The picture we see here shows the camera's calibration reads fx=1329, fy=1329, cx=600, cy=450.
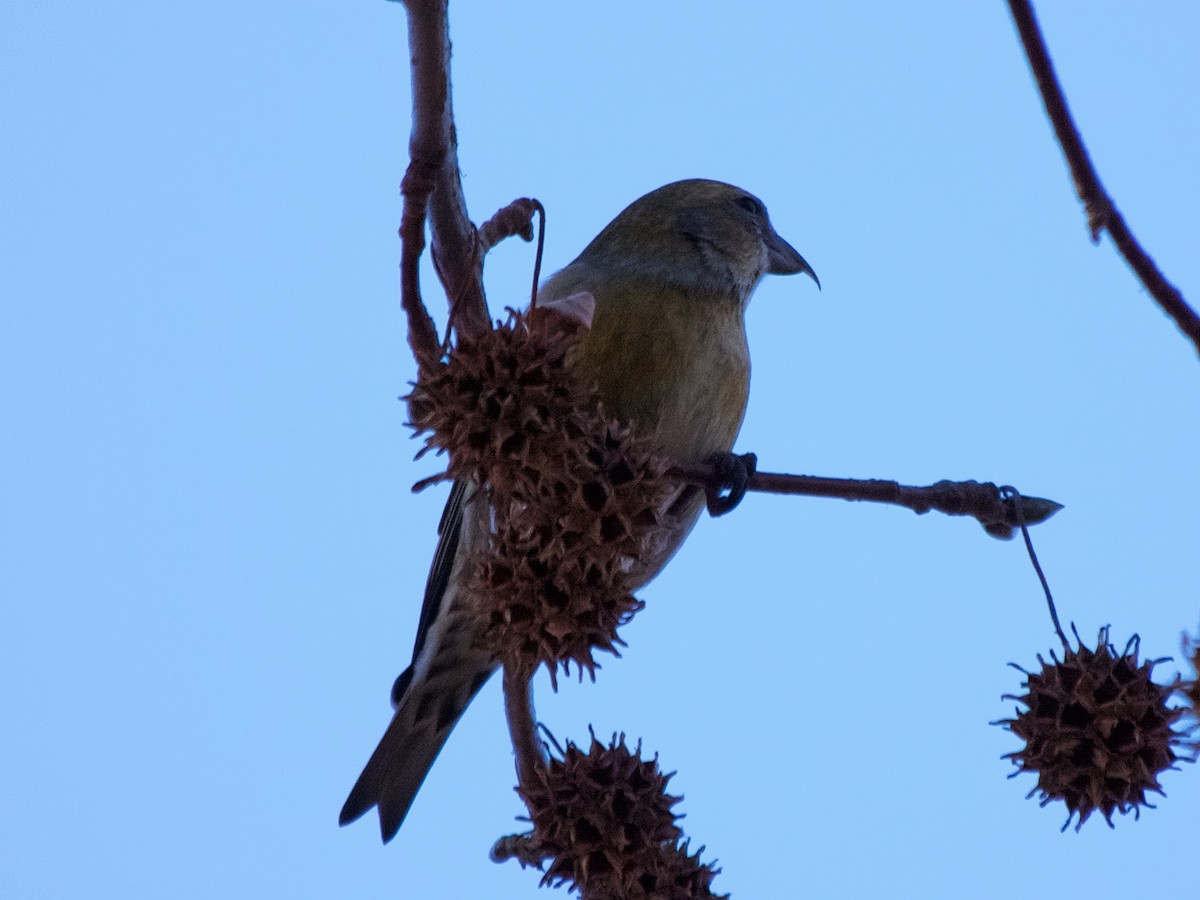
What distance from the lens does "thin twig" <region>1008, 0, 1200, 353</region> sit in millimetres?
1346

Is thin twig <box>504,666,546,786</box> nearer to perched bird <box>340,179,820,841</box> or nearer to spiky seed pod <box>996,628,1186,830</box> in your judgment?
perched bird <box>340,179,820,841</box>

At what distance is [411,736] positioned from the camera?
3584mm

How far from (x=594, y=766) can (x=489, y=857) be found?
74cm

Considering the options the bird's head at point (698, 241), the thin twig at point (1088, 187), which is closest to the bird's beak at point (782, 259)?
the bird's head at point (698, 241)

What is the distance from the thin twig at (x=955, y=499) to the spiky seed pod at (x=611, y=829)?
0.51m

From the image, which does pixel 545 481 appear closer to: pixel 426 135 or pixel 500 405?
pixel 500 405

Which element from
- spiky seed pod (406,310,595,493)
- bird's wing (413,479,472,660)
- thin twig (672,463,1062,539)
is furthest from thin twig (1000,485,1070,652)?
bird's wing (413,479,472,660)

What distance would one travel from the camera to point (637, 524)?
2.05 m

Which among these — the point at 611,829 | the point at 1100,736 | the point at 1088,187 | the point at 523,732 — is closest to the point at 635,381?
the point at 523,732

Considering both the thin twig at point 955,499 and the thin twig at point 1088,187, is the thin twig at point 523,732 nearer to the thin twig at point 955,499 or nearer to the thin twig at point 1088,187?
the thin twig at point 955,499

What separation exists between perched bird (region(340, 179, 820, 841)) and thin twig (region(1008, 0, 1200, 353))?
1.81m

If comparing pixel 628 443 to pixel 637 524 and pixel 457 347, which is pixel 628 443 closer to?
pixel 637 524

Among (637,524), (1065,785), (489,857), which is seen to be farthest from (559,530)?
(489,857)

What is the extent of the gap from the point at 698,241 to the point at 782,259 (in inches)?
16.1
